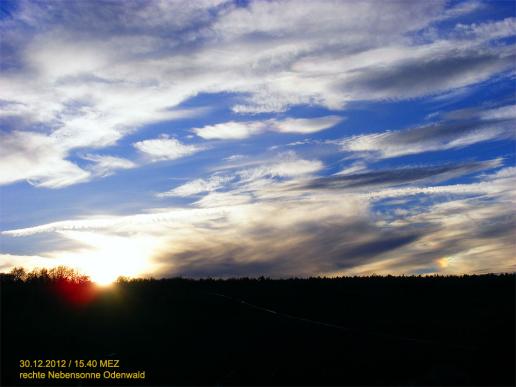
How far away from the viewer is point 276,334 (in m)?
23.6

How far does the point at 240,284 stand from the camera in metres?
48.2

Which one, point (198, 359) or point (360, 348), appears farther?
point (198, 359)

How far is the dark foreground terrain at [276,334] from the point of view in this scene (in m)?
16.3

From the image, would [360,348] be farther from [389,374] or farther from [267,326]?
[267,326]

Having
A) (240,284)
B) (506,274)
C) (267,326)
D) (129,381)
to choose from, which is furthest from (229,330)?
(506,274)

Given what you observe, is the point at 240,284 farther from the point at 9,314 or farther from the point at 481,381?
the point at 481,381

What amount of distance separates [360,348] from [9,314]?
22578mm

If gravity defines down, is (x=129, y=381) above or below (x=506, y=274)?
below

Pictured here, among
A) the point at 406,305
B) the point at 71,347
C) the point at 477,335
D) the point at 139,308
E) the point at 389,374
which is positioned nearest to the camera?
the point at 389,374

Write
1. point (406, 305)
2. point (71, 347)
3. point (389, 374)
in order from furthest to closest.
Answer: point (406, 305) → point (71, 347) → point (389, 374)

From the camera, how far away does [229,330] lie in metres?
25.6

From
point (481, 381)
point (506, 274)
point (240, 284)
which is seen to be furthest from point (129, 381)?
point (506, 274)

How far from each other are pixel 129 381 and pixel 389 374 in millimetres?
9262

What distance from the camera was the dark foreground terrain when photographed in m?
16.3
